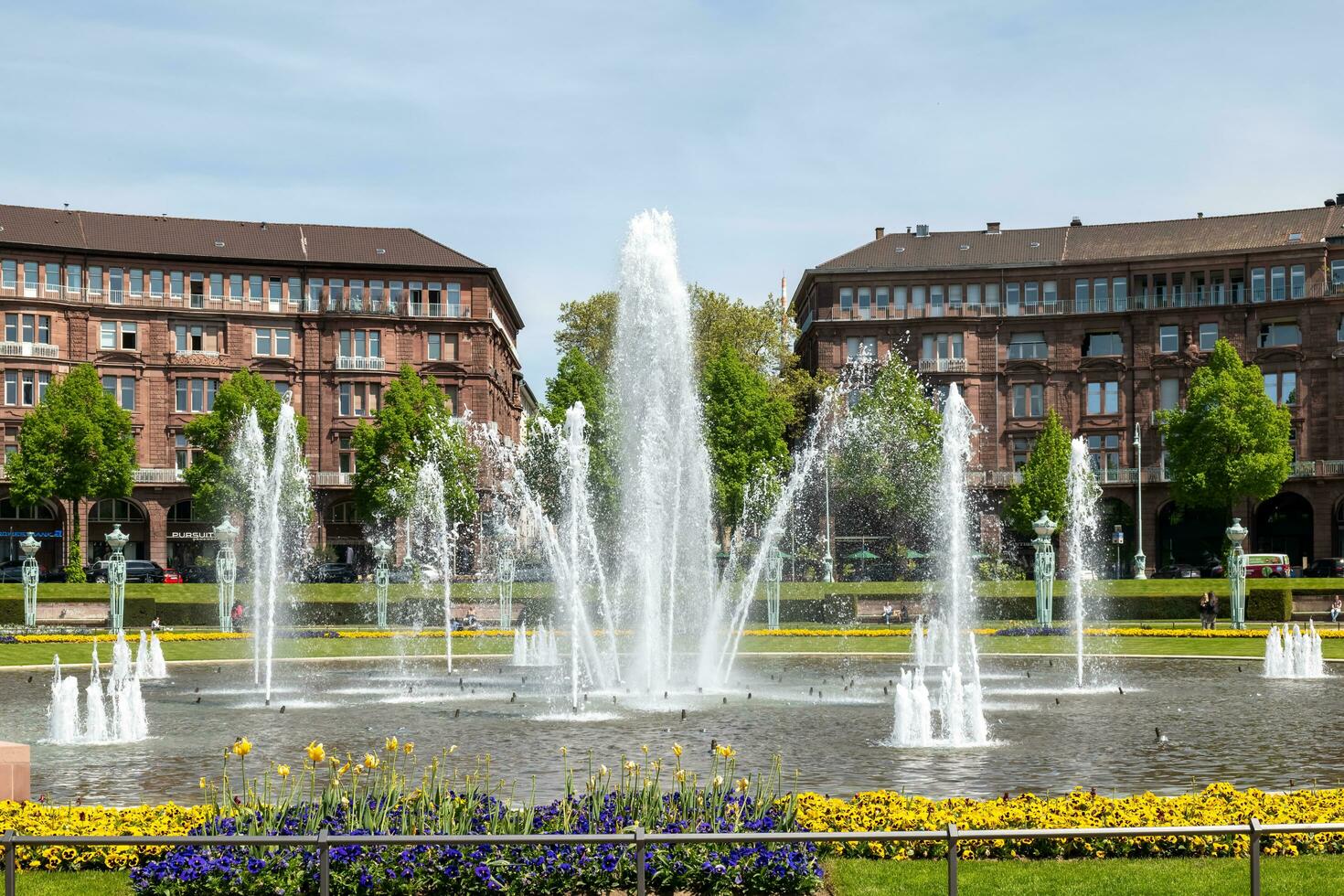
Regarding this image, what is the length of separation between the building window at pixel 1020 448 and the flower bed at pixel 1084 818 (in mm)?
76744

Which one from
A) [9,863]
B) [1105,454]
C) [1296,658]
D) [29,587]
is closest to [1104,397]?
[1105,454]

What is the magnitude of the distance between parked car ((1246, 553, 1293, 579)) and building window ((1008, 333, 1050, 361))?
19.4 meters

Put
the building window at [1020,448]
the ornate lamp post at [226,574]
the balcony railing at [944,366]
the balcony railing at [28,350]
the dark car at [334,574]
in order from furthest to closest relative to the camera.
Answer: the balcony railing at [944,366] < the building window at [1020,448] < the balcony railing at [28,350] < the dark car at [334,574] < the ornate lamp post at [226,574]

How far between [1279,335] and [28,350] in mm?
70051

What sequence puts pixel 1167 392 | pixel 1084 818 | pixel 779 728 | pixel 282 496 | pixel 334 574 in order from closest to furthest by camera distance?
pixel 1084 818
pixel 779 728
pixel 334 574
pixel 282 496
pixel 1167 392

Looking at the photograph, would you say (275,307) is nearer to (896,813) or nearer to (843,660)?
(843,660)

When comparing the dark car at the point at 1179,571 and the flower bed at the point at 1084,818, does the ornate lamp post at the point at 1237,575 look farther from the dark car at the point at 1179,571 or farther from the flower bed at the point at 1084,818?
the dark car at the point at 1179,571

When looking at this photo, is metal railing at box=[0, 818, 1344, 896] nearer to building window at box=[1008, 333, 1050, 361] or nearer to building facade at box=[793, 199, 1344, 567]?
building facade at box=[793, 199, 1344, 567]

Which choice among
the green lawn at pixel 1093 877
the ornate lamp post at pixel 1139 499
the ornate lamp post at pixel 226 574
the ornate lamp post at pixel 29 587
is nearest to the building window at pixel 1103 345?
the ornate lamp post at pixel 1139 499

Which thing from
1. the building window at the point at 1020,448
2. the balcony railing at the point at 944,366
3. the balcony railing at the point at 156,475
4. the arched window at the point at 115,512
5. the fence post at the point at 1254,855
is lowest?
the fence post at the point at 1254,855

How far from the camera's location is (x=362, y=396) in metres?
89.0

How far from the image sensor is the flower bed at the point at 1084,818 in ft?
40.7

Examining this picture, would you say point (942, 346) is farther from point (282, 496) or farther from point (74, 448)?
point (74, 448)

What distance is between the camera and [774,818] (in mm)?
11953
